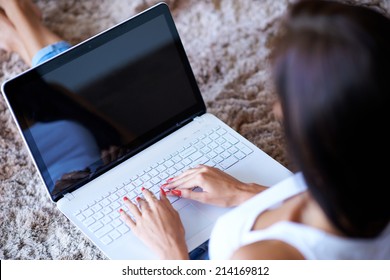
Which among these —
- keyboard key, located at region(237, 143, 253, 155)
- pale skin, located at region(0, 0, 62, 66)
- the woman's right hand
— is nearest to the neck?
the woman's right hand

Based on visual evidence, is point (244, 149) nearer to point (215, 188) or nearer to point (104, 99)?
Answer: point (215, 188)

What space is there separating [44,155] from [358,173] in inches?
23.3

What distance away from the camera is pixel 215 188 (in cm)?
103

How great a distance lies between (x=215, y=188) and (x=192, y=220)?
0.07 m

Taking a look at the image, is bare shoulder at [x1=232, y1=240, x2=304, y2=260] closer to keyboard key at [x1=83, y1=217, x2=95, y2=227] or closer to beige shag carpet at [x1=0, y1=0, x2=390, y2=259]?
keyboard key at [x1=83, y1=217, x2=95, y2=227]

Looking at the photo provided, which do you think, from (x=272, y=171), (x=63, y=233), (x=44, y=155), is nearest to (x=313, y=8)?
(x=272, y=171)

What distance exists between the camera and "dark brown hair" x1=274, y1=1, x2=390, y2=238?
63 centimetres

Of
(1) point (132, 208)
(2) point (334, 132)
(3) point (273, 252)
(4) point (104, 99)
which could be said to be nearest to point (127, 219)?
(1) point (132, 208)

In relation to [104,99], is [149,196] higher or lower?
lower

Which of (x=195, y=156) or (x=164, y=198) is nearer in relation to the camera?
(x=164, y=198)

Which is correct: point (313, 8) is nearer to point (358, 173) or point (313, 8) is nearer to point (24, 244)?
point (358, 173)

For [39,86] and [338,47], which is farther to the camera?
[39,86]

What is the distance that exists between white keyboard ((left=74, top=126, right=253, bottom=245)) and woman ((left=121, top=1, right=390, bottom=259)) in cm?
33

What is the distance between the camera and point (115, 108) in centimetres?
112
